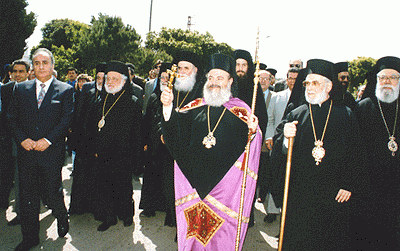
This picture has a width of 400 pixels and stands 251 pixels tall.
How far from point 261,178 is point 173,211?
191cm

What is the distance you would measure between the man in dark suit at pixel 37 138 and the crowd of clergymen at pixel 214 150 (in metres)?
0.01

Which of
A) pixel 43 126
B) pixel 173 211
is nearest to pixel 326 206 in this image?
pixel 173 211

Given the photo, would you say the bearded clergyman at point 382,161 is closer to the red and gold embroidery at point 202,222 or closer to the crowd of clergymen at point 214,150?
the crowd of clergymen at point 214,150

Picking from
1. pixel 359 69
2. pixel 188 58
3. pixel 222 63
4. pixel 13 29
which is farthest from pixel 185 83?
pixel 359 69

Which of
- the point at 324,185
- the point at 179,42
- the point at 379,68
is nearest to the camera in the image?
the point at 324,185

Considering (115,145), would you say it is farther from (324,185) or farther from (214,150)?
(324,185)

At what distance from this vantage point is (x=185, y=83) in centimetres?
430

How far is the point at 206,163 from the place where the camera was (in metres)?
3.09

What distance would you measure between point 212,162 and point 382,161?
2.14m

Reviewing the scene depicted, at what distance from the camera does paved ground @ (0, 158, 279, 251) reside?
3773 millimetres

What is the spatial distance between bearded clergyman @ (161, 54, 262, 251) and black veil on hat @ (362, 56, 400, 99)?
194 cm

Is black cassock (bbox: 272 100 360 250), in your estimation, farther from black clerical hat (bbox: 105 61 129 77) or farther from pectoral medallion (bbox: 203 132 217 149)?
black clerical hat (bbox: 105 61 129 77)

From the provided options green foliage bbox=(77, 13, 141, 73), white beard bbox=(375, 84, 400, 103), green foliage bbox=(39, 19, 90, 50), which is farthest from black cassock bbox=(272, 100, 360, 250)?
green foliage bbox=(39, 19, 90, 50)

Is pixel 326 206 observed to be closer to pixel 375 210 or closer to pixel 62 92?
pixel 375 210
